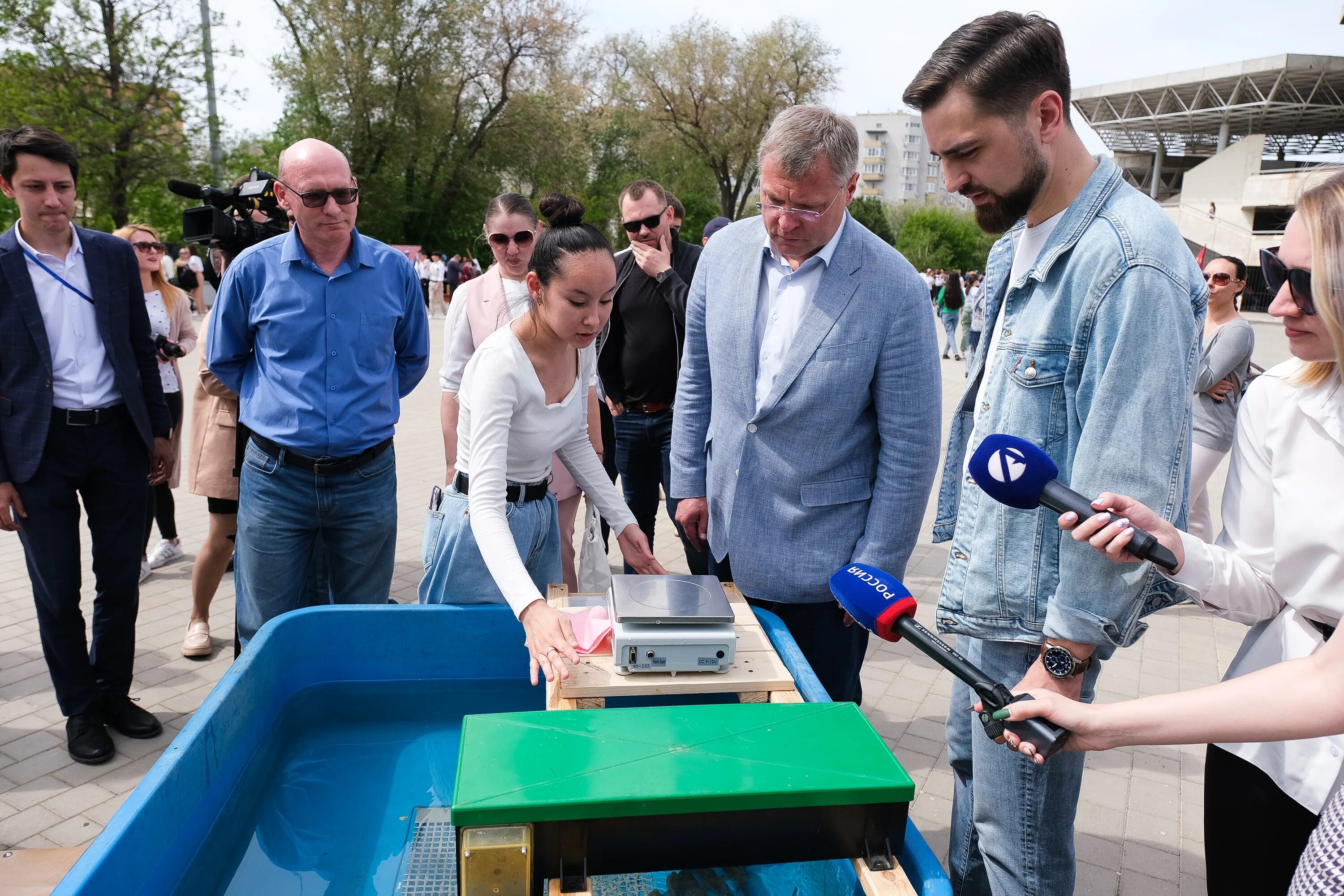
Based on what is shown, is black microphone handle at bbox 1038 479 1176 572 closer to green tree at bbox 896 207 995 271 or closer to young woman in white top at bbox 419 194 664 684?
young woman in white top at bbox 419 194 664 684

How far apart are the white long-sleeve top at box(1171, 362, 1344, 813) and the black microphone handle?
0.80ft

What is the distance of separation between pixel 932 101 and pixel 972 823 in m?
1.61

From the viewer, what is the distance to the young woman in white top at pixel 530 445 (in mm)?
2193

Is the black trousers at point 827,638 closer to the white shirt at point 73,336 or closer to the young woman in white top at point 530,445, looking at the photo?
the young woman in white top at point 530,445

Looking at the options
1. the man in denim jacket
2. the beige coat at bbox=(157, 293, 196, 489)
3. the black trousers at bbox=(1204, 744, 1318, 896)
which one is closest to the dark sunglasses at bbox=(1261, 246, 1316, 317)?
the man in denim jacket

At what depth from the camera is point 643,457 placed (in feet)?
14.3

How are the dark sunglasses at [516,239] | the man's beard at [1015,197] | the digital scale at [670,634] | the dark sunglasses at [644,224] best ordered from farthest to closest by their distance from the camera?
the dark sunglasses at [644,224], the dark sunglasses at [516,239], the digital scale at [670,634], the man's beard at [1015,197]

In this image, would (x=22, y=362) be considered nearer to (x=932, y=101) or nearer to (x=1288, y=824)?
(x=932, y=101)

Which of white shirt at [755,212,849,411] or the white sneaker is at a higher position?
white shirt at [755,212,849,411]

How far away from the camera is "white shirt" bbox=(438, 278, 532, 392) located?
4.05 meters

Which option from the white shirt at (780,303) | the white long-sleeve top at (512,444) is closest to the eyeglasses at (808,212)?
the white shirt at (780,303)

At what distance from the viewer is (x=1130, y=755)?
11.9 ft

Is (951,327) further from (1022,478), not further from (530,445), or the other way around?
(1022,478)

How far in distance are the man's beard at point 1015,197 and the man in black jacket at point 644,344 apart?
7.68 feet
